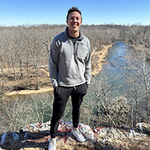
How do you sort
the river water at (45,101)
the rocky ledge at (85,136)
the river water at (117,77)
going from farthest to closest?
the river water at (117,77), the river water at (45,101), the rocky ledge at (85,136)

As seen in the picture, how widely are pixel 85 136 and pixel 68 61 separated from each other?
1712 mm

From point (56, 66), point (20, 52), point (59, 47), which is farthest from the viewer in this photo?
point (20, 52)

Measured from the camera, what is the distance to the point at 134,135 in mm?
2973

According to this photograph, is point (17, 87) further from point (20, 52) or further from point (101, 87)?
point (101, 87)

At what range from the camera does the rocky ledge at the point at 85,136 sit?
8.60 ft

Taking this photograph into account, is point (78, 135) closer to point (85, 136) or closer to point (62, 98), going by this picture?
point (85, 136)

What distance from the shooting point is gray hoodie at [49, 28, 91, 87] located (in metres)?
2.08

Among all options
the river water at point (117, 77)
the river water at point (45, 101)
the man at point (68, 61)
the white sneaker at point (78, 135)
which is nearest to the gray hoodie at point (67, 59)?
the man at point (68, 61)

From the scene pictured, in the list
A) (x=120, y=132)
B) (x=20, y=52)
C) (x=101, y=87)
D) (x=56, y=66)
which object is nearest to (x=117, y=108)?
(x=101, y=87)

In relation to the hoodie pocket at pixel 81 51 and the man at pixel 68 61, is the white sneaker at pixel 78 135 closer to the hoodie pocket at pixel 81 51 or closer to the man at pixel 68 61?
the man at pixel 68 61

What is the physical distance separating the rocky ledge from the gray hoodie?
1285mm

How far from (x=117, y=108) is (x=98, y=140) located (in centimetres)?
875

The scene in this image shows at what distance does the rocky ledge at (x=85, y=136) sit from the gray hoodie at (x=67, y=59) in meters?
1.28

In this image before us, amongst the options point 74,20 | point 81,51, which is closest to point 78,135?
point 81,51
